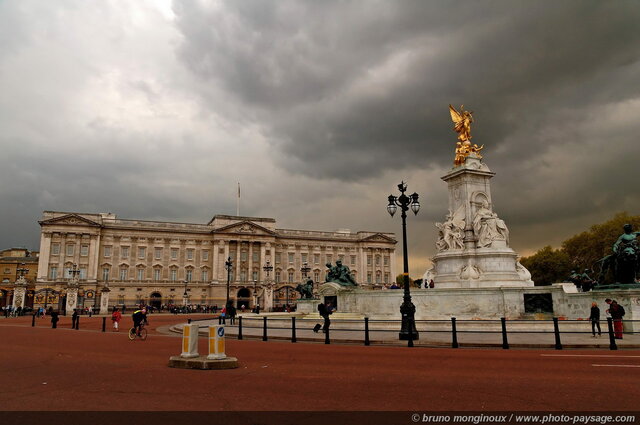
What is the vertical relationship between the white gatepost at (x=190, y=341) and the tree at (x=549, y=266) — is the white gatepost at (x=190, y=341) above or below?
below

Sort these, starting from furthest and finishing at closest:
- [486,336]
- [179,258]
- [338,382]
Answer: [179,258] → [486,336] → [338,382]

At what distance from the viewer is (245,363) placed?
40.2 feet

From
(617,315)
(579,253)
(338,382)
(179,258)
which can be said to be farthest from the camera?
(179,258)

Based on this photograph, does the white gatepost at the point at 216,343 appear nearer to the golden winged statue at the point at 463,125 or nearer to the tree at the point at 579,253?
the golden winged statue at the point at 463,125

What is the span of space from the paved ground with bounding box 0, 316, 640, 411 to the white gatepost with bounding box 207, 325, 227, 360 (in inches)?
24.9

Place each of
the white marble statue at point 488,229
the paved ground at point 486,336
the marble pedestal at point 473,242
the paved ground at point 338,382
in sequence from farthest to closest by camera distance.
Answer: the white marble statue at point 488,229, the marble pedestal at point 473,242, the paved ground at point 486,336, the paved ground at point 338,382

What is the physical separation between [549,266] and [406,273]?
226ft

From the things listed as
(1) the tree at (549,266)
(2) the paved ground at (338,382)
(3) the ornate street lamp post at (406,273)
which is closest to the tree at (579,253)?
(1) the tree at (549,266)

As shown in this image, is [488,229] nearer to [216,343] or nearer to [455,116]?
[455,116]

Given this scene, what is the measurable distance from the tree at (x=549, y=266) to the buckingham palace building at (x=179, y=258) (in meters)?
42.0

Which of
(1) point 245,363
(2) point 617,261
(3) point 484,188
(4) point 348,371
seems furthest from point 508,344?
(3) point 484,188

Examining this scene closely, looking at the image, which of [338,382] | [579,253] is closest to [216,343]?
[338,382]

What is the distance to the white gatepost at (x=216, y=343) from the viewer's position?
11156 millimetres

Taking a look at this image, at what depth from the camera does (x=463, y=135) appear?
34.8 metres
